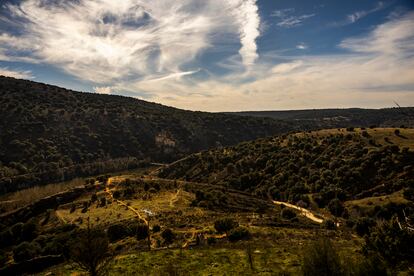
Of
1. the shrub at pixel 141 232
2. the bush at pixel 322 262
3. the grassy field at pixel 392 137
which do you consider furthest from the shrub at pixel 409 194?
the shrub at pixel 141 232

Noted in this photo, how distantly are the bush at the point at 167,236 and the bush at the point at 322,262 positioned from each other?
24.7 m

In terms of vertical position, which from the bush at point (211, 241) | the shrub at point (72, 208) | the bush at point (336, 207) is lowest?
the bush at point (336, 207)

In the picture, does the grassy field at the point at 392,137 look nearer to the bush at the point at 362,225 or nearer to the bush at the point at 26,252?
the bush at the point at 362,225

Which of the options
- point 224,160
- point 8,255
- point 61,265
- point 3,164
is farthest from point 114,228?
point 3,164

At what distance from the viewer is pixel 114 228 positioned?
166 feet

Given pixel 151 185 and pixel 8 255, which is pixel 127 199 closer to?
pixel 151 185

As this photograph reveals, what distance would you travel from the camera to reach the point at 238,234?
4400cm

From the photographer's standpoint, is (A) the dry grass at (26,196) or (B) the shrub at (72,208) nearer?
(B) the shrub at (72,208)

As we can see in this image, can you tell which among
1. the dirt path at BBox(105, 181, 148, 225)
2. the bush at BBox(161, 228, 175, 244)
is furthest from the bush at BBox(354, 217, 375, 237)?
the dirt path at BBox(105, 181, 148, 225)

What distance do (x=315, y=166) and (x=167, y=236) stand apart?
6014cm

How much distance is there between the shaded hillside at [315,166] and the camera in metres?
77.2

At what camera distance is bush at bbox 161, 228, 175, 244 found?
45.1 meters

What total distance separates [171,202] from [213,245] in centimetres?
2614

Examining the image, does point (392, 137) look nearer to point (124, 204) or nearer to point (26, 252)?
point (124, 204)
